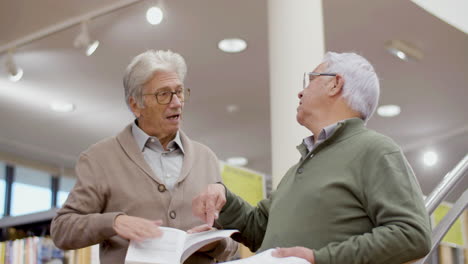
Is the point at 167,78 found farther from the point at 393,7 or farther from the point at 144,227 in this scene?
the point at 393,7

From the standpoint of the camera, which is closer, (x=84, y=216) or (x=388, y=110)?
(x=84, y=216)

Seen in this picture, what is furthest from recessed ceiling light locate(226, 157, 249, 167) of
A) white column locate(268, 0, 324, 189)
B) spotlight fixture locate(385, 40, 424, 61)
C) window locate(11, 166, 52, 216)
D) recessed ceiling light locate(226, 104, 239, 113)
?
white column locate(268, 0, 324, 189)

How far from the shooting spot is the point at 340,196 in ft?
6.10

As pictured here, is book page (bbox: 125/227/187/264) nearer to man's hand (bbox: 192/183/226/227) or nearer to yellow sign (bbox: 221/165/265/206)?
man's hand (bbox: 192/183/226/227)

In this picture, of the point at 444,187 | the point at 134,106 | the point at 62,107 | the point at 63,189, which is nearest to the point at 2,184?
the point at 63,189

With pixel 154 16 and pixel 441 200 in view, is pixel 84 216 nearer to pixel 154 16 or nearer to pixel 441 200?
pixel 441 200

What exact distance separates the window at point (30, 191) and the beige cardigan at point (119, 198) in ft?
26.0

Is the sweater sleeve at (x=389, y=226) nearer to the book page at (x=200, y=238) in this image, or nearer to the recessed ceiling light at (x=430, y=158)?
the book page at (x=200, y=238)

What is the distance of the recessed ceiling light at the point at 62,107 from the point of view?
775 centimetres

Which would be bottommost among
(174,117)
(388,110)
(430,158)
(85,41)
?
(174,117)

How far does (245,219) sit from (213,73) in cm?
484

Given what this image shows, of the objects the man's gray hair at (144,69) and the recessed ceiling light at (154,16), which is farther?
the recessed ceiling light at (154,16)

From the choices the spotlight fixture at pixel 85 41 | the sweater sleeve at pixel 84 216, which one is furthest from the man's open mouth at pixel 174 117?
the spotlight fixture at pixel 85 41

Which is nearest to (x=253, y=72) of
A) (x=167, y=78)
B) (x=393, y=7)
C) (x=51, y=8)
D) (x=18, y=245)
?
(x=393, y=7)
